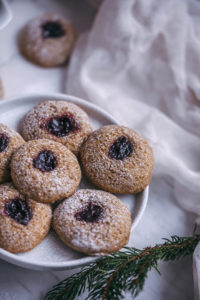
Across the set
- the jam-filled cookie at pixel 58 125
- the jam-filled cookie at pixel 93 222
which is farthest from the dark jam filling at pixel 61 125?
the jam-filled cookie at pixel 93 222

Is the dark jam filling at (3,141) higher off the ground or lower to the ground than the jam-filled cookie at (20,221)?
higher

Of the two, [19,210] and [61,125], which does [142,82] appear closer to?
[61,125]

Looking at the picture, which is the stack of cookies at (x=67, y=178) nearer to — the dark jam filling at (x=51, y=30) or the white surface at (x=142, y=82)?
the white surface at (x=142, y=82)

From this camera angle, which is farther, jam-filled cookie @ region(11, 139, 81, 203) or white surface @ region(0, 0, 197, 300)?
white surface @ region(0, 0, 197, 300)

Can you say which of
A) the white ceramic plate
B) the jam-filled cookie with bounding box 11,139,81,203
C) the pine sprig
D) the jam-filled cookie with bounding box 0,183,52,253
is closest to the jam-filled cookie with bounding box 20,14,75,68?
the white ceramic plate

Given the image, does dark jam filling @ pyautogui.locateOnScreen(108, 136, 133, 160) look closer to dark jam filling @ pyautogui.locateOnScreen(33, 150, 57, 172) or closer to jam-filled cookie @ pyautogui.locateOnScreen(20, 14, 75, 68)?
dark jam filling @ pyautogui.locateOnScreen(33, 150, 57, 172)

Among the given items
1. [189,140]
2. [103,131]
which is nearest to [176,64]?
[189,140]

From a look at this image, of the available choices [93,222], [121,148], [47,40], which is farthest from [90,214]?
[47,40]
